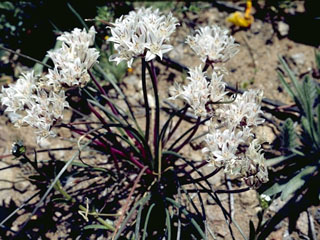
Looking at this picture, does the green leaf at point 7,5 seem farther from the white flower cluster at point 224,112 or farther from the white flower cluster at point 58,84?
the white flower cluster at point 224,112

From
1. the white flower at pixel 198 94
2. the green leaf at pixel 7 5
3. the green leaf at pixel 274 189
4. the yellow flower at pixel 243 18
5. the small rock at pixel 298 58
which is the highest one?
the yellow flower at pixel 243 18

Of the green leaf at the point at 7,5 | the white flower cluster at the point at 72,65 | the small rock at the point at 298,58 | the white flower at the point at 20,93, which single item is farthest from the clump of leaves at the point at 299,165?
the green leaf at the point at 7,5

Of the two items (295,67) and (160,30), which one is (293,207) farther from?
(160,30)

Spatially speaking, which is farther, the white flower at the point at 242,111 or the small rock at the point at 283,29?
the small rock at the point at 283,29

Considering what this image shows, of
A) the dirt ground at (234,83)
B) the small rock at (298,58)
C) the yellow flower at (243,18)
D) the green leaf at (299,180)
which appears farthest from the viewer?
the yellow flower at (243,18)

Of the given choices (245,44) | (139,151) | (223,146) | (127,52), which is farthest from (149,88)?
(223,146)

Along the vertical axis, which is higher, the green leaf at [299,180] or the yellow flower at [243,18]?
the yellow flower at [243,18]
